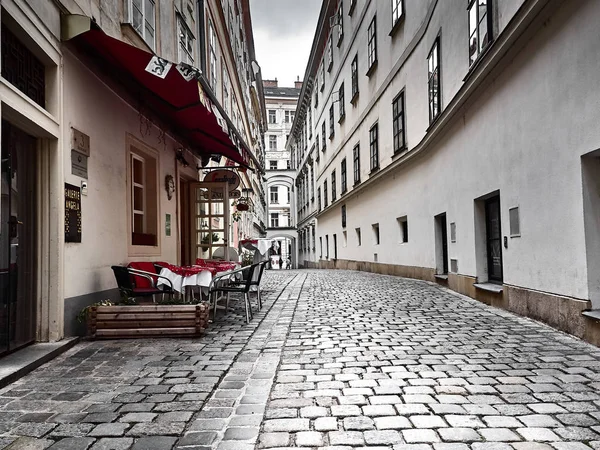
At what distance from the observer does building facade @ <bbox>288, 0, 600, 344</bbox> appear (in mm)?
5344

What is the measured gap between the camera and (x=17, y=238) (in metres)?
4.90

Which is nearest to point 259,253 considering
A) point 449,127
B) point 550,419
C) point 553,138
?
point 449,127

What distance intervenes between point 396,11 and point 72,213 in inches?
485

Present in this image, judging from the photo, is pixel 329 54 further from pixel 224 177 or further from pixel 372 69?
pixel 224 177

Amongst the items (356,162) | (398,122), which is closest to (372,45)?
(398,122)

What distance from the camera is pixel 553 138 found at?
5852mm

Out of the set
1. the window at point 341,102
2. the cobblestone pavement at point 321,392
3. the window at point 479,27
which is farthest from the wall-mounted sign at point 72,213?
the window at point 341,102

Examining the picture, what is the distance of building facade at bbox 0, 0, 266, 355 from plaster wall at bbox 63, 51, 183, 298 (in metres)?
0.02

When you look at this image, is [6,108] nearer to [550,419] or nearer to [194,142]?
[550,419]

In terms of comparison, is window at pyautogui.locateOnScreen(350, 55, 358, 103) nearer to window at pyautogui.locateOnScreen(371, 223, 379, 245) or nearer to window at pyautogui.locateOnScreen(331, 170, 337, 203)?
window at pyautogui.locateOnScreen(371, 223, 379, 245)

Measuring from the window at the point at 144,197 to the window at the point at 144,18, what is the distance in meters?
1.98

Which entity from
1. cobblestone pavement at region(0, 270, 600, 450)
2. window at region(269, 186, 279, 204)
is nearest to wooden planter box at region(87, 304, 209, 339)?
cobblestone pavement at region(0, 270, 600, 450)

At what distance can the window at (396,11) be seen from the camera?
13945 mm

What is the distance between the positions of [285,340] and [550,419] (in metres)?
3.05
